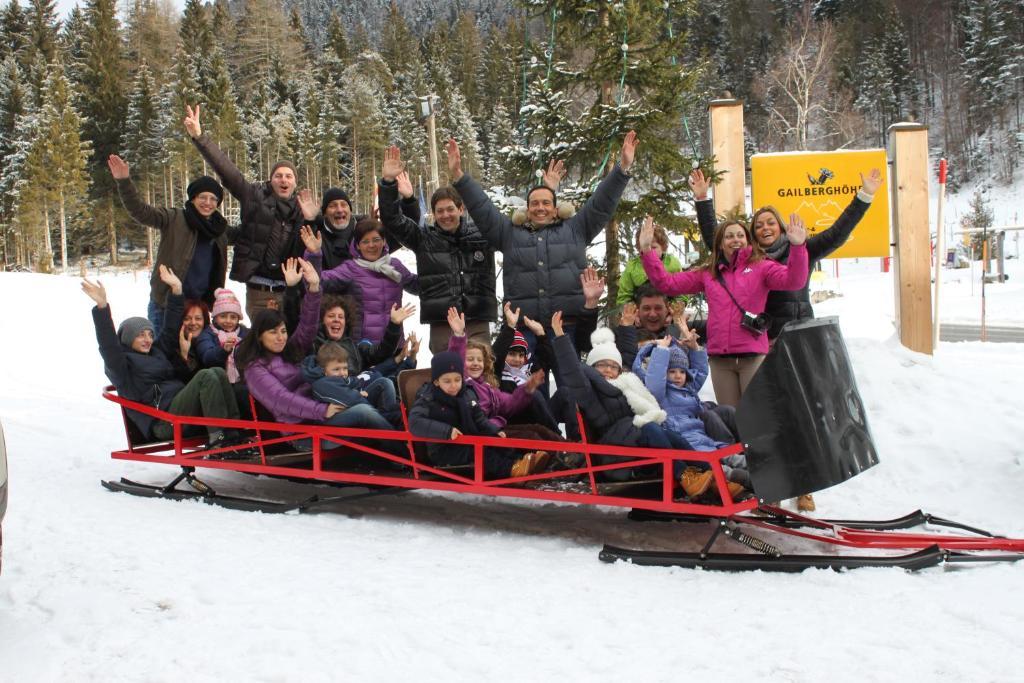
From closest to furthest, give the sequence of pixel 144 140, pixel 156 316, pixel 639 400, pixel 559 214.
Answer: pixel 639 400
pixel 559 214
pixel 156 316
pixel 144 140

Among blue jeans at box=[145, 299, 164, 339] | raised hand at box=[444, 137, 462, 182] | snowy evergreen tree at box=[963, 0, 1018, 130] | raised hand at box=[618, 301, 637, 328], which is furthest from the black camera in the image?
snowy evergreen tree at box=[963, 0, 1018, 130]

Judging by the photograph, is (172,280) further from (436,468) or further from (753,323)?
(753,323)

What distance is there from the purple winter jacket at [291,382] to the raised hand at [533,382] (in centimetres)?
130

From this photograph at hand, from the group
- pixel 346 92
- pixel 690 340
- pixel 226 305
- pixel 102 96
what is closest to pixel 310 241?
pixel 226 305

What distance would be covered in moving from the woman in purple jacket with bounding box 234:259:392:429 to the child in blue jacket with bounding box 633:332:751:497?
1718 mm

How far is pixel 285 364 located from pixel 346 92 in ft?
170

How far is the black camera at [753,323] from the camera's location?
17.2 feet

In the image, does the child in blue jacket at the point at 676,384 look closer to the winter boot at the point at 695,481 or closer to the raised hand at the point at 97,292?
the winter boot at the point at 695,481

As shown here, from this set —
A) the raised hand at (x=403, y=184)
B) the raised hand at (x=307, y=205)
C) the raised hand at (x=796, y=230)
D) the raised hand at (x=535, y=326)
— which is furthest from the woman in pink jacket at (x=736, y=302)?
the raised hand at (x=307, y=205)

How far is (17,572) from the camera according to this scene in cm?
427

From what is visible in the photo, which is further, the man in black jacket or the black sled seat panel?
the man in black jacket

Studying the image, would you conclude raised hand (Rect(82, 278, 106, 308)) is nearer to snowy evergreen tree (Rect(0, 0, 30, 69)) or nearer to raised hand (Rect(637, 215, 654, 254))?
raised hand (Rect(637, 215, 654, 254))

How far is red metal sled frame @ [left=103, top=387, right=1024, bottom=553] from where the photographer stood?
4.29 metres

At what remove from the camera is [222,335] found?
249 inches
